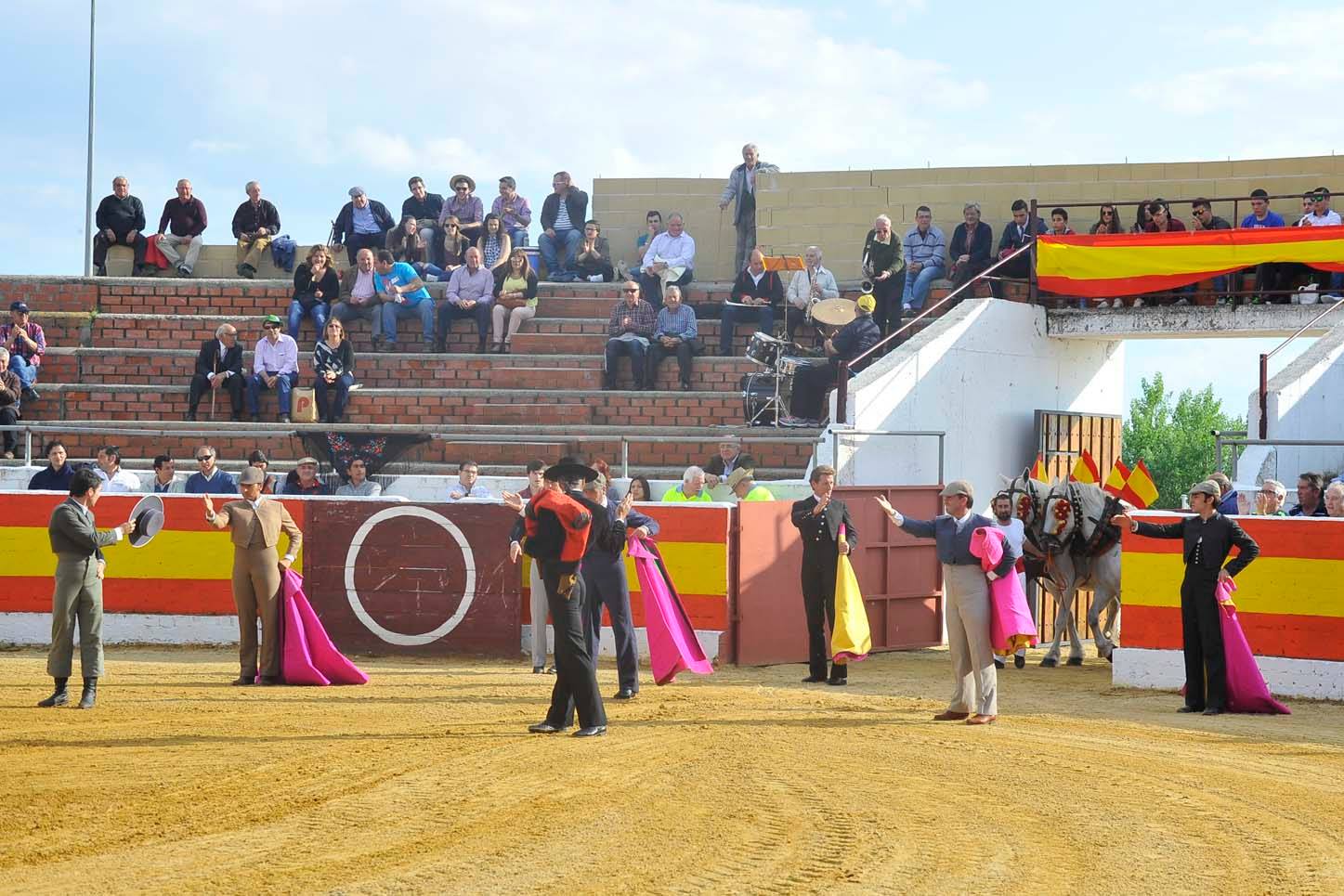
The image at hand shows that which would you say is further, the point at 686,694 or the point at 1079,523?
the point at 1079,523

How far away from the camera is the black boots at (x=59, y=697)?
504 inches

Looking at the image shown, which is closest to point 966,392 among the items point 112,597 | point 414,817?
point 112,597

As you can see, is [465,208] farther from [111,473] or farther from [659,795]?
[659,795]

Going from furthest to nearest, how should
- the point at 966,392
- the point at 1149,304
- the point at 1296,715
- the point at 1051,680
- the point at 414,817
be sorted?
1. the point at 1149,304
2. the point at 966,392
3. the point at 1051,680
4. the point at 1296,715
5. the point at 414,817

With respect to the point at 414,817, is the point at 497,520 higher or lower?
higher

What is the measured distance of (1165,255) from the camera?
21688 millimetres

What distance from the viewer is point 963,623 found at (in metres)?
12.4

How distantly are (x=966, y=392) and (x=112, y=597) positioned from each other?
32.8 feet

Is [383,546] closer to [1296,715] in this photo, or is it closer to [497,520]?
[497,520]

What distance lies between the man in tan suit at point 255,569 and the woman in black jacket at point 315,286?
9.66 meters

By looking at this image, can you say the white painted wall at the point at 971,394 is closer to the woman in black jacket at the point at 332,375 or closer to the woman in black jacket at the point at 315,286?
the woman in black jacket at the point at 332,375

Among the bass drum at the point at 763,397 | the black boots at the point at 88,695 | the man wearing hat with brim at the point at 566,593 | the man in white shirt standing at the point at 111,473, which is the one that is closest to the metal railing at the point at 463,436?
the bass drum at the point at 763,397

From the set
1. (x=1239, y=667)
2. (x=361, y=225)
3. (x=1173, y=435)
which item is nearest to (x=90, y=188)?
(x=361, y=225)

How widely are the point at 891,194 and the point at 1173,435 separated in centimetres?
5818
